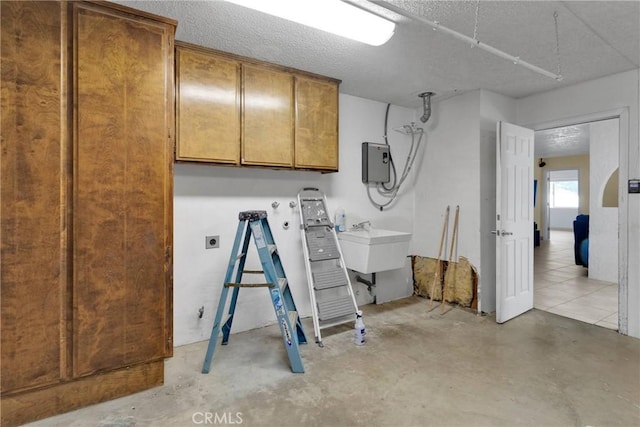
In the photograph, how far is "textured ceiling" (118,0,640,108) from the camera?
7.00 feet

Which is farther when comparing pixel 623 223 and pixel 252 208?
pixel 252 208

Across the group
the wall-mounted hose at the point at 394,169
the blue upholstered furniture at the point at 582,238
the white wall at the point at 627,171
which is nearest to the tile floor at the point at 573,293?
the blue upholstered furniture at the point at 582,238

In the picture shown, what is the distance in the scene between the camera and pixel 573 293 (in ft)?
14.6

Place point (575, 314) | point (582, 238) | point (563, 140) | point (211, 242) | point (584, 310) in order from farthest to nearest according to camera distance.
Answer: point (563, 140), point (582, 238), point (584, 310), point (575, 314), point (211, 242)

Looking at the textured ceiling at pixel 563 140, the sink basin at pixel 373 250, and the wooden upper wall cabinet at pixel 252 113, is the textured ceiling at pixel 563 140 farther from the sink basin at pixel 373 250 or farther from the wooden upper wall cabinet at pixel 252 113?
the wooden upper wall cabinet at pixel 252 113

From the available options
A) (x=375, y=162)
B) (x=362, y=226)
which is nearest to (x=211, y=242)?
(x=362, y=226)

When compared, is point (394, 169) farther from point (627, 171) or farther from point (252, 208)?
point (627, 171)

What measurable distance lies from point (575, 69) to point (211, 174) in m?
3.63

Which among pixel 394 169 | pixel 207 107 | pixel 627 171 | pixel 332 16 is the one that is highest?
pixel 332 16

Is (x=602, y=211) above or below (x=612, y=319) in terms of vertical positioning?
above

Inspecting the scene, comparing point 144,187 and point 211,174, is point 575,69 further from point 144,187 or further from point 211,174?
point 144,187

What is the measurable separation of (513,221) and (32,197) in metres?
4.16

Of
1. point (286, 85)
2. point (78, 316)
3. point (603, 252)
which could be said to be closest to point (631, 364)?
point (603, 252)

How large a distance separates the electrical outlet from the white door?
9.58 ft
